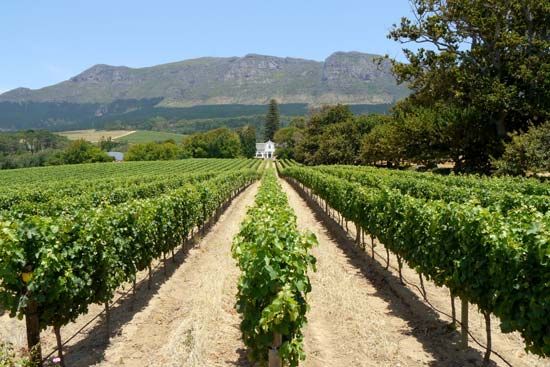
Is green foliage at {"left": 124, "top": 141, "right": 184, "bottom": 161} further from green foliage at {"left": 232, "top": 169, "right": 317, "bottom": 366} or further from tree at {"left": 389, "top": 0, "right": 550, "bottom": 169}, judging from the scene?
green foliage at {"left": 232, "top": 169, "right": 317, "bottom": 366}

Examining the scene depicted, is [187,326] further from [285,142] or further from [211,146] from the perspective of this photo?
[285,142]

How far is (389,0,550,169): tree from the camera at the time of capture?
2778cm

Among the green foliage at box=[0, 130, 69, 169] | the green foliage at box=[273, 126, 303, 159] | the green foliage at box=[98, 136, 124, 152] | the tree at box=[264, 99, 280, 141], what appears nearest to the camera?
the green foliage at box=[0, 130, 69, 169]

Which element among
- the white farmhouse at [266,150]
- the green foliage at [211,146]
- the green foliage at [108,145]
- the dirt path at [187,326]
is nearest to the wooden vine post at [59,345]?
the dirt path at [187,326]

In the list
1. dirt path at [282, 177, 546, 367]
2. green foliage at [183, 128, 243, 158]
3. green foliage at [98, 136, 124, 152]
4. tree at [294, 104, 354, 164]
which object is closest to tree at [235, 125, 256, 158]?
green foliage at [183, 128, 243, 158]

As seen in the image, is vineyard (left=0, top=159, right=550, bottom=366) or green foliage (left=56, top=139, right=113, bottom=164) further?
green foliage (left=56, top=139, right=113, bottom=164)

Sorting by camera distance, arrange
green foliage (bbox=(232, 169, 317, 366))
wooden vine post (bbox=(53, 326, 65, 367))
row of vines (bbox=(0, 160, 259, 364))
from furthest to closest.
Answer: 1. wooden vine post (bbox=(53, 326, 65, 367))
2. row of vines (bbox=(0, 160, 259, 364))
3. green foliage (bbox=(232, 169, 317, 366))

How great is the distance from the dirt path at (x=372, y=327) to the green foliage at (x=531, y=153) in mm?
17482

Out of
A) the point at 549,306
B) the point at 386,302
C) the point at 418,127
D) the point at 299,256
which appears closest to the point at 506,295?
the point at 549,306

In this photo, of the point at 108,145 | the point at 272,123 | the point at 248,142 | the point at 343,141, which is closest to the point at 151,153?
the point at 248,142

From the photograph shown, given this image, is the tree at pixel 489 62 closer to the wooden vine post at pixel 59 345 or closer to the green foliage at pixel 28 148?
the wooden vine post at pixel 59 345

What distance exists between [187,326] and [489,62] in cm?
2935

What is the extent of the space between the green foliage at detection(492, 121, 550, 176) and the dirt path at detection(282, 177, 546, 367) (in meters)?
17.5

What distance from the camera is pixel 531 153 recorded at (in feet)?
82.0
